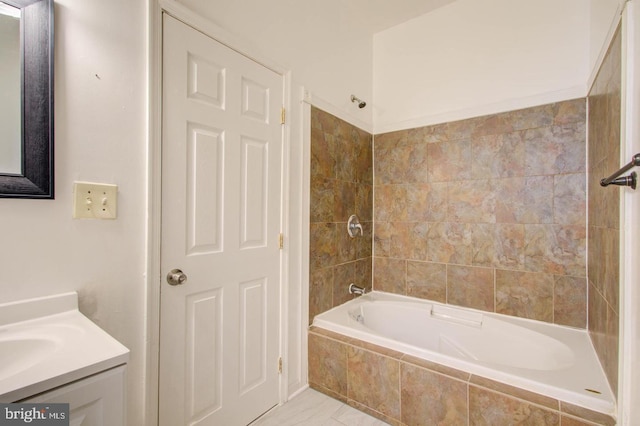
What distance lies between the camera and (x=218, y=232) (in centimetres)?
151

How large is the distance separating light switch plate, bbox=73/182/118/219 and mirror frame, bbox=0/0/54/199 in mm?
73

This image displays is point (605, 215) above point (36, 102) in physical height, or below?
below

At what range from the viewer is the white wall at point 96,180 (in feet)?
3.09

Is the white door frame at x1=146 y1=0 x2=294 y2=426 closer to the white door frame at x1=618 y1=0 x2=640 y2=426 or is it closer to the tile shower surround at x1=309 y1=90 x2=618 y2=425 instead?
the tile shower surround at x1=309 y1=90 x2=618 y2=425

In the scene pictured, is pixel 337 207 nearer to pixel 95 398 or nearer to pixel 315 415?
pixel 315 415

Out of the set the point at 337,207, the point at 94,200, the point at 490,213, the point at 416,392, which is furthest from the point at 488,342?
the point at 94,200

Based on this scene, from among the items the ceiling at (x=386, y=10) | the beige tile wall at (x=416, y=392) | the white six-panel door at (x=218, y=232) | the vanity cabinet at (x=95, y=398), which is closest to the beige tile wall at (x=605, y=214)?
the beige tile wall at (x=416, y=392)

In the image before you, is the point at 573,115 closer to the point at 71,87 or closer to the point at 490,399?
the point at 490,399

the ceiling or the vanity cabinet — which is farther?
the ceiling

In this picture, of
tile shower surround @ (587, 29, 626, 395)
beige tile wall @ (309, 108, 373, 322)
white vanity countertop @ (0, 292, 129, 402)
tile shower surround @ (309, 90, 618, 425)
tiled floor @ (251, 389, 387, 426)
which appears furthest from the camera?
beige tile wall @ (309, 108, 373, 322)

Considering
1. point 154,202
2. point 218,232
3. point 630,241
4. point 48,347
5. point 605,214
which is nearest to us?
point 48,347

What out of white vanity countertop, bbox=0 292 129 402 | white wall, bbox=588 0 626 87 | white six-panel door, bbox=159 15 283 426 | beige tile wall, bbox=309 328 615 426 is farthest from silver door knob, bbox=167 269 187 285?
white wall, bbox=588 0 626 87

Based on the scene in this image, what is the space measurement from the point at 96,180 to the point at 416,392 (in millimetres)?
1784

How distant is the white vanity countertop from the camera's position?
59 cm
